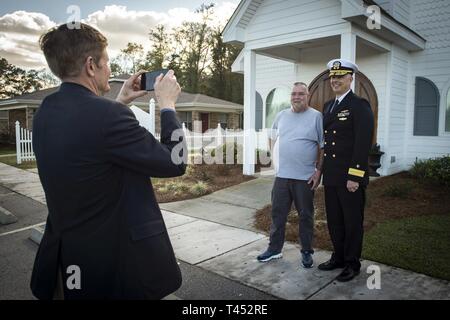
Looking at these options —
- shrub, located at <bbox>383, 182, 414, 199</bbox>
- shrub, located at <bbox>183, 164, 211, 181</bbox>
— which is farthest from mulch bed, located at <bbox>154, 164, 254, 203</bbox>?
shrub, located at <bbox>383, 182, 414, 199</bbox>

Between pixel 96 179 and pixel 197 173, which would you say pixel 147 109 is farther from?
pixel 96 179

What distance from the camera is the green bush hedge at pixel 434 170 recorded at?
25.9 ft

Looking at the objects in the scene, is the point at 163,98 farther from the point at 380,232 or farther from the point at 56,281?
the point at 380,232

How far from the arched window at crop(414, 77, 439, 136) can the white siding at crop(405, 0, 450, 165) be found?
0.10 m

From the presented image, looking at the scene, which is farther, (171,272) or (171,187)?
(171,187)

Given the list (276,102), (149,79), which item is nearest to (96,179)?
(149,79)

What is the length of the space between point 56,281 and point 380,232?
4468mm

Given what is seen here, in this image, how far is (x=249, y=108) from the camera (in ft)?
30.6

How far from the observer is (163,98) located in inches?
63.3

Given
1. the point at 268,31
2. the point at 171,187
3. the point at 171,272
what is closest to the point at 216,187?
the point at 171,187

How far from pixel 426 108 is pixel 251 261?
7.65m

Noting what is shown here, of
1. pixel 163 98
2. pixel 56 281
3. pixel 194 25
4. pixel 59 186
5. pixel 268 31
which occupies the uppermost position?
pixel 194 25

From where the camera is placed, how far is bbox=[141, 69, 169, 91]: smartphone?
178cm

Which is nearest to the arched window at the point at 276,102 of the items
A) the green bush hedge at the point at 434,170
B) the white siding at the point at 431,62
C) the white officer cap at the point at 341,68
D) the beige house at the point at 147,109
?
the white siding at the point at 431,62
